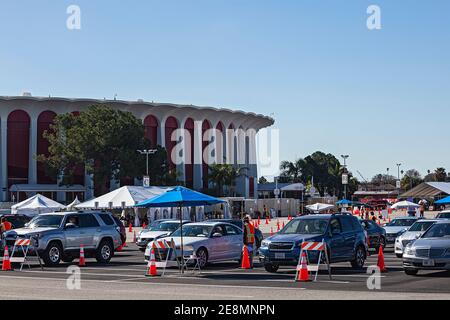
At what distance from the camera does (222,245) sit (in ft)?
88.3

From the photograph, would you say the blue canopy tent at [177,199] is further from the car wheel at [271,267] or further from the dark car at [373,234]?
the dark car at [373,234]

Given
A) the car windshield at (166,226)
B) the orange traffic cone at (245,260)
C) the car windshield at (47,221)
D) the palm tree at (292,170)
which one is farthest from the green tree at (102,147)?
the palm tree at (292,170)

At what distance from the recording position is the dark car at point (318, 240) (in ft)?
75.2

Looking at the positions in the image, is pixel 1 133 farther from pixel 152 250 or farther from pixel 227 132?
pixel 152 250

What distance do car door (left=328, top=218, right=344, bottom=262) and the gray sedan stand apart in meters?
2.30

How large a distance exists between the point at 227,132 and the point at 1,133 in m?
38.8

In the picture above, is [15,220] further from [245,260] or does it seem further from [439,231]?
[439,231]

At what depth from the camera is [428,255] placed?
2125 cm

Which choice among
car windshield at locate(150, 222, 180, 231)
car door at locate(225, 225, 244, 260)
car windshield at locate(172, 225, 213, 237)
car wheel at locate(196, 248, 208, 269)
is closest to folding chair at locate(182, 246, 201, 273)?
car wheel at locate(196, 248, 208, 269)

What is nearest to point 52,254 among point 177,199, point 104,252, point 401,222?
point 104,252

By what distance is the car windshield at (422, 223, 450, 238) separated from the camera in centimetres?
2268

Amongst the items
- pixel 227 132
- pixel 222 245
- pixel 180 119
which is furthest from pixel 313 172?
pixel 222 245

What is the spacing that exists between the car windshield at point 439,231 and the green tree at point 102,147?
6795 cm

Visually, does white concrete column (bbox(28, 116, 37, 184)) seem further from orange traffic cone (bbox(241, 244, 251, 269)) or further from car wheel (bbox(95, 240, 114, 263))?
orange traffic cone (bbox(241, 244, 251, 269))
